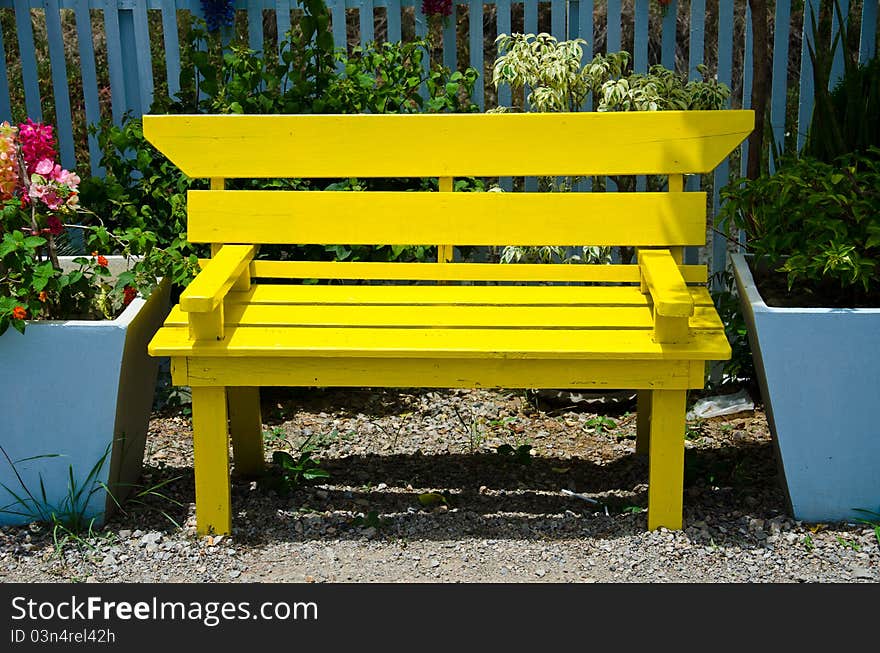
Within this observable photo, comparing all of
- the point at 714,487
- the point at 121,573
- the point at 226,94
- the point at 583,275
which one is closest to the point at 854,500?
the point at 714,487

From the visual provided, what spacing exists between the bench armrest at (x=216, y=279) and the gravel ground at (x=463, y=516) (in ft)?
2.23

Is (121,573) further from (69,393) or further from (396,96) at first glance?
(396,96)

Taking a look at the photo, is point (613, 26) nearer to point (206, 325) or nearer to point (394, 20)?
point (394, 20)

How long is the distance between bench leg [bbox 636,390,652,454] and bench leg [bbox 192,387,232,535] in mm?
1365

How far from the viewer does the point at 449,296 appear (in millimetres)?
3553

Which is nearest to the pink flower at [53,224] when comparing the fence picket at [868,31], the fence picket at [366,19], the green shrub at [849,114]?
the fence picket at [366,19]

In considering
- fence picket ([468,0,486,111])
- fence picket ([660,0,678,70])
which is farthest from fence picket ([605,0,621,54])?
fence picket ([468,0,486,111])

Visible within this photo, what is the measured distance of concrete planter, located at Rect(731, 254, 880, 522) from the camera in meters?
3.19

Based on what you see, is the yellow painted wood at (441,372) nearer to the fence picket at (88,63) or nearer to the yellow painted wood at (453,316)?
the yellow painted wood at (453,316)

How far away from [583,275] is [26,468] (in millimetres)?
1710

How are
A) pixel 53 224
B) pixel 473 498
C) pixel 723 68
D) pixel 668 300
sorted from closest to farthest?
pixel 668 300 < pixel 53 224 < pixel 473 498 < pixel 723 68

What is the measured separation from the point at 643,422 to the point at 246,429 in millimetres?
1276

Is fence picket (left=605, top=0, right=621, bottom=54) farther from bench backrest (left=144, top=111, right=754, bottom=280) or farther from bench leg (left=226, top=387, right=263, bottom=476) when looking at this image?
bench leg (left=226, top=387, right=263, bottom=476)

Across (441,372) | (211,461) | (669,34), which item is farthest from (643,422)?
(669,34)
